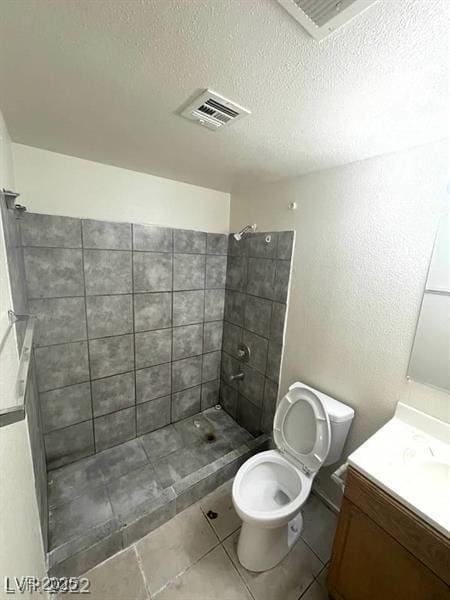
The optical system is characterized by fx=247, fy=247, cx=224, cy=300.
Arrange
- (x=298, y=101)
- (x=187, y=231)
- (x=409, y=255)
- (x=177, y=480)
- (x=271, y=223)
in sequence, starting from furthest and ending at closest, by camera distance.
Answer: (x=187, y=231), (x=271, y=223), (x=177, y=480), (x=409, y=255), (x=298, y=101)

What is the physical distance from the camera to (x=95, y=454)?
1.97 m

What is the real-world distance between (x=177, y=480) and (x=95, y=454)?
730mm

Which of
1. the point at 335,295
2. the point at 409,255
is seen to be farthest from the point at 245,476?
the point at 409,255

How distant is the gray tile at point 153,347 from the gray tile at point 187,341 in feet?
0.19

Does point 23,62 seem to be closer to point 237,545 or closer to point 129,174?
point 129,174

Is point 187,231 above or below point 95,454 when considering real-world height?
above

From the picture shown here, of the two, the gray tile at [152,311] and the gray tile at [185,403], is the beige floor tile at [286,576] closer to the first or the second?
the gray tile at [185,403]

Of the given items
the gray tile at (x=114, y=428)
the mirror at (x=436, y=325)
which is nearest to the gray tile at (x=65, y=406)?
the gray tile at (x=114, y=428)

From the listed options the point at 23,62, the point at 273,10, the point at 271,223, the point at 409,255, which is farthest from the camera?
the point at 271,223

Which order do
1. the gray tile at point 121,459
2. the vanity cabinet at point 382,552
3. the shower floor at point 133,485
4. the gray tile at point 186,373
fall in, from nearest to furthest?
the vanity cabinet at point 382,552, the shower floor at point 133,485, the gray tile at point 121,459, the gray tile at point 186,373

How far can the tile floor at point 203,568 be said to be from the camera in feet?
4.17

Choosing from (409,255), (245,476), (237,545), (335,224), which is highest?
(335,224)

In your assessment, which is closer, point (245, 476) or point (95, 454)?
point (245, 476)

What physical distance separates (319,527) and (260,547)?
1.70 feet
